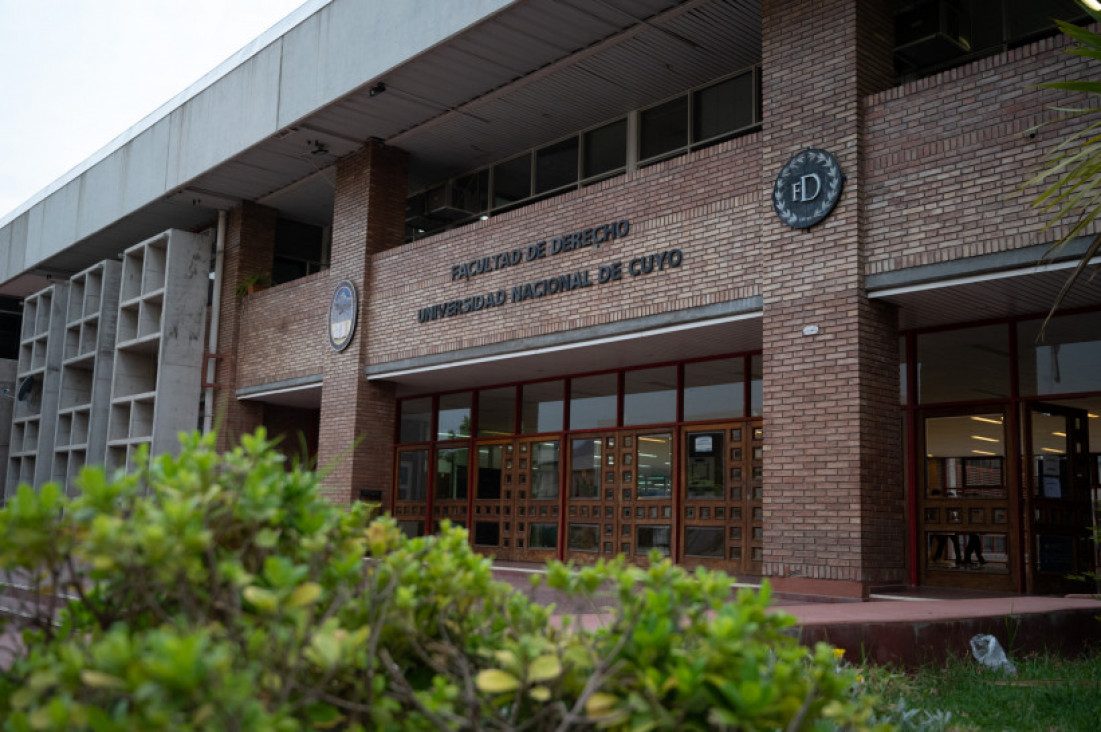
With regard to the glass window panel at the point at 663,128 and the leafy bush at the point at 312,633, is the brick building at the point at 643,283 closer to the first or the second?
the glass window panel at the point at 663,128

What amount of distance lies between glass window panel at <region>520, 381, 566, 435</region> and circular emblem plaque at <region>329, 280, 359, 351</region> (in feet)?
10.9

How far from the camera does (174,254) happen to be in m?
20.4

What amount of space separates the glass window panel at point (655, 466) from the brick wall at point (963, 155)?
533cm

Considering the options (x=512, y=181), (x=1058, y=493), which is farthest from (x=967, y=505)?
(x=512, y=181)

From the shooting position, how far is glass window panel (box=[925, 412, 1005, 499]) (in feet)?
38.3

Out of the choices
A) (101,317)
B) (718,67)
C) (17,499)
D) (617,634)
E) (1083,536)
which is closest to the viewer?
(17,499)

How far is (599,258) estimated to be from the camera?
1345cm

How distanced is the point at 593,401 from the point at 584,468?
1.13 m

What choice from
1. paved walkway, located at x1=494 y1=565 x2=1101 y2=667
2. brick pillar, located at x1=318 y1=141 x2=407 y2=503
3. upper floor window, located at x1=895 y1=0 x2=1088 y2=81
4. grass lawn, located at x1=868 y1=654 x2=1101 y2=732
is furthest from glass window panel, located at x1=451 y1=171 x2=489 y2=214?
grass lawn, located at x1=868 y1=654 x2=1101 y2=732

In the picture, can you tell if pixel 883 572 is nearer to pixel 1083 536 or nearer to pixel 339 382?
pixel 1083 536

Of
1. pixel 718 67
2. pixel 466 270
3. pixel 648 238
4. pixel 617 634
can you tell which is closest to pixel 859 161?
pixel 648 238

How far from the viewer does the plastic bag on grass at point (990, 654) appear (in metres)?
7.19

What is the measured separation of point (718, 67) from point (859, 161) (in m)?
3.99

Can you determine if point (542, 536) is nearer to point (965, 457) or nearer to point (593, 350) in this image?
point (593, 350)
